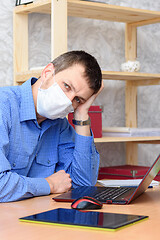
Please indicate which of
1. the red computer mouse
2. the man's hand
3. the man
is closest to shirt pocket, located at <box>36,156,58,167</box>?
the man

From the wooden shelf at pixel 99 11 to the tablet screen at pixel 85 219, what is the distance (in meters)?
1.17

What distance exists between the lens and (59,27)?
187cm

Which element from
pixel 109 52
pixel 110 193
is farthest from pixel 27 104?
pixel 109 52

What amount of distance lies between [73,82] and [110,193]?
41cm

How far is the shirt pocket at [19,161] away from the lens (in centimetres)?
147

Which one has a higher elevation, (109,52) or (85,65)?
(109,52)

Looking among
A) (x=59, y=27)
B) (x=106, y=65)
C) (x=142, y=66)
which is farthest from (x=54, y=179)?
(x=142, y=66)

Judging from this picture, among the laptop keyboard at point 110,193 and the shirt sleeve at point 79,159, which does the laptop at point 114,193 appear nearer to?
the laptop keyboard at point 110,193

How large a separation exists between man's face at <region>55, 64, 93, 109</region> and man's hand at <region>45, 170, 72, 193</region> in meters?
0.28

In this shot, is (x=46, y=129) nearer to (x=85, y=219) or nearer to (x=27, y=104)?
(x=27, y=104)

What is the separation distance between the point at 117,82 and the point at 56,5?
37.4 inches

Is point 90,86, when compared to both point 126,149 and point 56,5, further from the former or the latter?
point 126,149

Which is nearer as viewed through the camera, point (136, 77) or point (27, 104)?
point (27, 104)

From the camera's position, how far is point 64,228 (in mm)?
928
